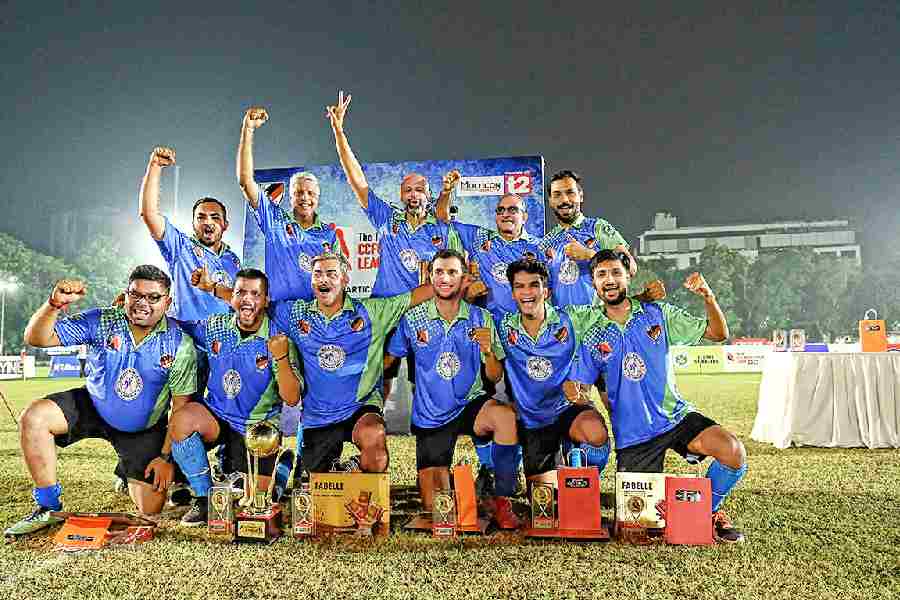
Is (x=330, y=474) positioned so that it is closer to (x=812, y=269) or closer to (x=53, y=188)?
(x=812, y=269)

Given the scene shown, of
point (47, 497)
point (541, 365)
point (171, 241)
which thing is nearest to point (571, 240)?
point (541, 365)

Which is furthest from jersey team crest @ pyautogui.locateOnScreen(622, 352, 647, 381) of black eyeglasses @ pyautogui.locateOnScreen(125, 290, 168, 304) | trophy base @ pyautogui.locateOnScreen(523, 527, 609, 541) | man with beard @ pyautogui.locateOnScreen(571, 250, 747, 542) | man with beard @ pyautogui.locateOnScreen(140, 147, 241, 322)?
man with beard @ pyautogui.locateOnScreen(140, 147, 241, 322)

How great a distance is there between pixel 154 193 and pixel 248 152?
2.42ft

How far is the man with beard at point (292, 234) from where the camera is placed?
5.19m

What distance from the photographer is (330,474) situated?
3.60m

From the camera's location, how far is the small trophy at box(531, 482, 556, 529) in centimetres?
354

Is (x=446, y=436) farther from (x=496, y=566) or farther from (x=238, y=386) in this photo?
(x=238, y=386)

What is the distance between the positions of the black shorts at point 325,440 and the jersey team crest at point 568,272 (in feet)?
5.52

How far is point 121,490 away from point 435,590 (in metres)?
3.05

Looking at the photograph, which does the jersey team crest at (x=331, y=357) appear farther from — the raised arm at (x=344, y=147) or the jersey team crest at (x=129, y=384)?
the raised arm at (x=344, y=147)

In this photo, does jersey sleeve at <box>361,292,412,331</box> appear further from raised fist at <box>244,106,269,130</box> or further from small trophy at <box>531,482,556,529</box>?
raised fist at <box>244,106,269,130</box>

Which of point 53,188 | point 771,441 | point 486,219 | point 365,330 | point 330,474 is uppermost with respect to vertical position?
point 53,188

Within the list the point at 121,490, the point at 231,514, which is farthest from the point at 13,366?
the point at 231,514

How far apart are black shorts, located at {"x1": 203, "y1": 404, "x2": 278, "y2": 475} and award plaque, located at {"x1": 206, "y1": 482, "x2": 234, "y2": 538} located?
399 millimetres
